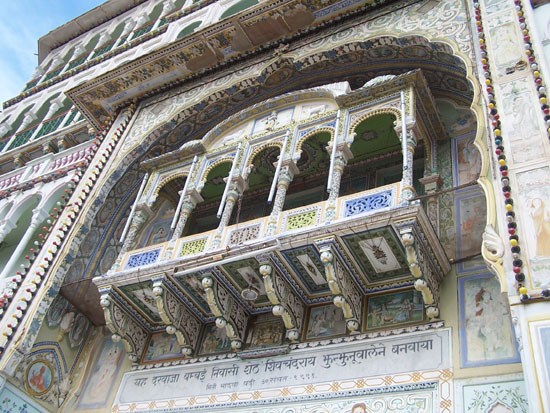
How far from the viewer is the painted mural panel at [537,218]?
5.72 metres

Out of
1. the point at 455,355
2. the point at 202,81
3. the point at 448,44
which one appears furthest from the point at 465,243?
the point at 202,81

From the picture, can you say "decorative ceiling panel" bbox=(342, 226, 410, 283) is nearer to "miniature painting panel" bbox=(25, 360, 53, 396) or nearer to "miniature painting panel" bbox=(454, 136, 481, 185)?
Result: "miniature painting panel" bbox=(454, 136, 481, 185)

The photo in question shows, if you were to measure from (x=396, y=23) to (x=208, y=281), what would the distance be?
18.5ft

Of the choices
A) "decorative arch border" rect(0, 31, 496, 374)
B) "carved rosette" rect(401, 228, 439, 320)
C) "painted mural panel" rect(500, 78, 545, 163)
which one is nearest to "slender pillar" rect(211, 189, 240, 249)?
"carved rosette" rect(401, 228, 439, 320)

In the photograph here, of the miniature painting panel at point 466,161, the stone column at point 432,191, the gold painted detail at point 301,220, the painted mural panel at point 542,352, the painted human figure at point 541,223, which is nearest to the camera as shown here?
the painted mural panel at point 542,352

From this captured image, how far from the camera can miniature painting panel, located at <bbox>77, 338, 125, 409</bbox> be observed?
404 inches

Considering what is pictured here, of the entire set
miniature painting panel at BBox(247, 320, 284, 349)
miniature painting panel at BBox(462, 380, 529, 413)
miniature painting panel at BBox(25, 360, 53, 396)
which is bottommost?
miniature painting panel at BBox(462, 380, 529, 413)

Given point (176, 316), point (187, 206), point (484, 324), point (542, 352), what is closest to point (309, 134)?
point (187, 206)

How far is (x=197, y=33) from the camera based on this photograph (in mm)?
12758

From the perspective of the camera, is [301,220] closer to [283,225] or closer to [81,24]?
[283,225]

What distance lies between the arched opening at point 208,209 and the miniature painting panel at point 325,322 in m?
3.49

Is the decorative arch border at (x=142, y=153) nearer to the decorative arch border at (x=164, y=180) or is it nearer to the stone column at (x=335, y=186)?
the decorative arch border at (x=164, y=180)

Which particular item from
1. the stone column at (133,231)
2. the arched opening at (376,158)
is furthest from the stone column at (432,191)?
the stone column at (133,231)

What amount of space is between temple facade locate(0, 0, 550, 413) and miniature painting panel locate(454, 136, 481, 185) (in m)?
0.03
